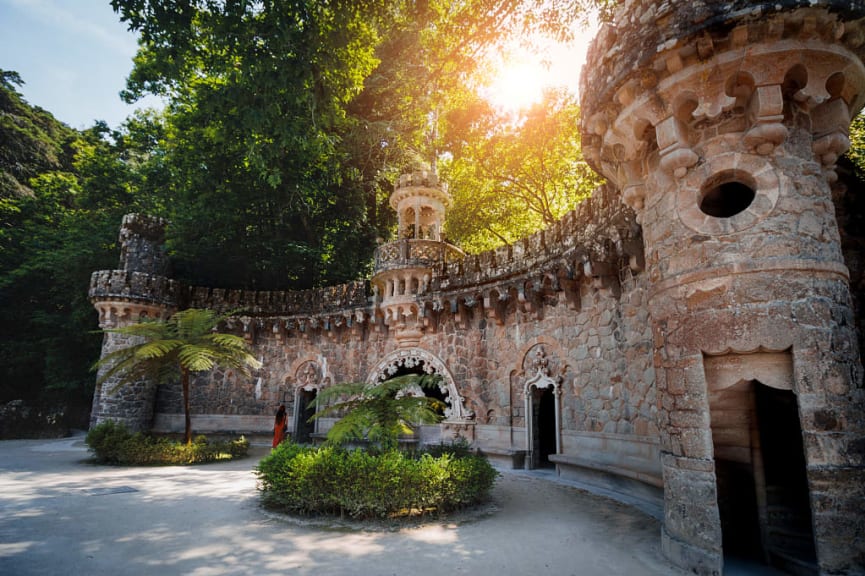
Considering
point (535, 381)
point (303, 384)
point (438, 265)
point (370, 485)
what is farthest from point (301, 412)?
point (370, 485)

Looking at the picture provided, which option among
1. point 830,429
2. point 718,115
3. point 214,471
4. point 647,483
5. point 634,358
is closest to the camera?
point 830,429

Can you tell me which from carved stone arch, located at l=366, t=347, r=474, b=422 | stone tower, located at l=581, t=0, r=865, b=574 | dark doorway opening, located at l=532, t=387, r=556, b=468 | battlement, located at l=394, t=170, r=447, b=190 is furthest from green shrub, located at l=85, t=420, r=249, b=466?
stone tower, located at l=581, t=0, r=865, b=574

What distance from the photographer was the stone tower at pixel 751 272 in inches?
183

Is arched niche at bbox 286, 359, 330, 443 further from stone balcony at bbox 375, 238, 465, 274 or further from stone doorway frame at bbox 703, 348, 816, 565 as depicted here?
stone doorway frame at bbox 703, 348, 816, 565

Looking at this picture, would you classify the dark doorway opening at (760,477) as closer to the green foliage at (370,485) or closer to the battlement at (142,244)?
the green foliage at (370,485)

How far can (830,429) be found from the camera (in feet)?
14.9

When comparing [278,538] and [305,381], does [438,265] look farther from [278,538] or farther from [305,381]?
[278,538]

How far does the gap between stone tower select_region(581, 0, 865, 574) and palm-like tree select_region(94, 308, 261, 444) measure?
1173cm

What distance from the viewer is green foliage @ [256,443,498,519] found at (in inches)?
284

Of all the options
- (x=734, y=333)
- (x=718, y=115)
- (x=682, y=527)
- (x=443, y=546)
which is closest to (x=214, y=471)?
(x=443, y=546)

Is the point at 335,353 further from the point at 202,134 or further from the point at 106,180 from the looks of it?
the point at 106,180

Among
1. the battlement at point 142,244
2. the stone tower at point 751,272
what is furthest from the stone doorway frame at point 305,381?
the stone tower at point 751,272

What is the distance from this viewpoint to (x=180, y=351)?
13.4 m

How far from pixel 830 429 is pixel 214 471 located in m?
12.6
